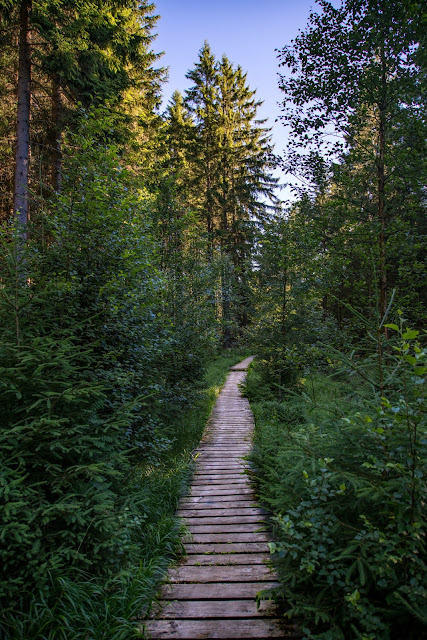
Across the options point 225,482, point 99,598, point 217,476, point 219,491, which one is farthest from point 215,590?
point 217,476

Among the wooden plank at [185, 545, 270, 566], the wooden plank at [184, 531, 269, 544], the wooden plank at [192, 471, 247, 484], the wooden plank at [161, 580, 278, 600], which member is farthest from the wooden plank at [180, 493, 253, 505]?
the wooden plank at [161, 580, 278, 600]

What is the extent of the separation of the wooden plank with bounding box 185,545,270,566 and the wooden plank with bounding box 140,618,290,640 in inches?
26.3

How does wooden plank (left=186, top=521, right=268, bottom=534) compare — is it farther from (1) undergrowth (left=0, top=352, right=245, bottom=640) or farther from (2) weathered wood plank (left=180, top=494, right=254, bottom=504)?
(2) weathered wood plank (left=180, top=494, right=254, bottom=504)

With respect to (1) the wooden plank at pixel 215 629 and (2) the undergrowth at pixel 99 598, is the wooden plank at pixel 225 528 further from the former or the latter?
(1) the wooden plank at pixel 215 629

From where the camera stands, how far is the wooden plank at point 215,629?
2129 mm

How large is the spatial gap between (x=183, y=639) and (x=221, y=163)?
25.6 m

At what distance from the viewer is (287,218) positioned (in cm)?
824

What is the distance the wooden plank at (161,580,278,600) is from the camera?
250cm

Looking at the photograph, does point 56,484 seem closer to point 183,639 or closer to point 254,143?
point 183,639

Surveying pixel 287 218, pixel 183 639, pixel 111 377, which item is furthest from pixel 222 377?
pixel 183 639

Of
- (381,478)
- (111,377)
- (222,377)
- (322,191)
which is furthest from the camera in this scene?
(222,377)

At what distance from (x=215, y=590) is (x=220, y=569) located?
27cm

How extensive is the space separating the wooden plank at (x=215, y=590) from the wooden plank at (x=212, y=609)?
0.16 ft

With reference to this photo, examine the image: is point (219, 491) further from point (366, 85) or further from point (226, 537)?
point (366, 85)
